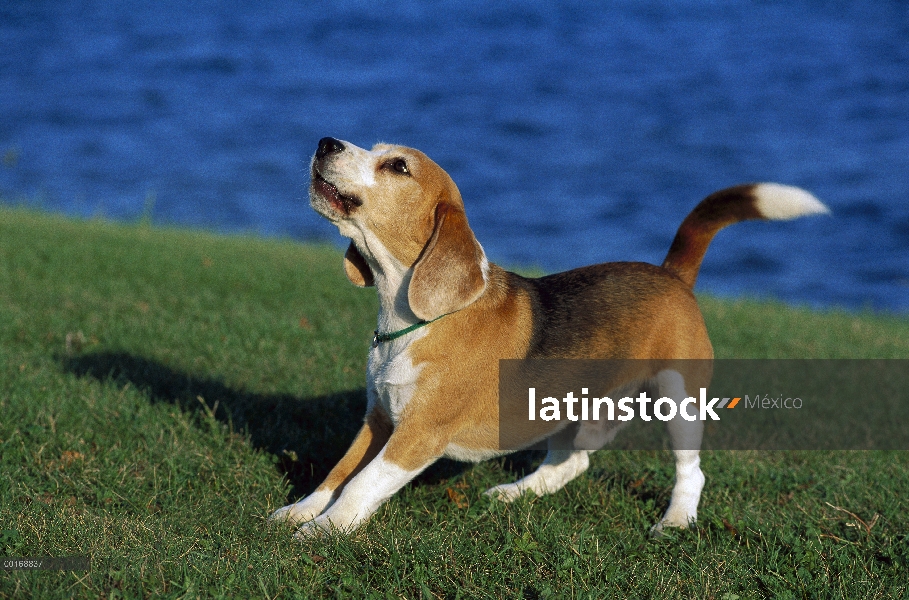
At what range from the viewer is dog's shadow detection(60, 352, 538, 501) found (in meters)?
5.17

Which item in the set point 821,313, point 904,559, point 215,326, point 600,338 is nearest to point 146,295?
point 215,326

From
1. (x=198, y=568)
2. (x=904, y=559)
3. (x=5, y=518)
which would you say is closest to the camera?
(x=198, y=568)

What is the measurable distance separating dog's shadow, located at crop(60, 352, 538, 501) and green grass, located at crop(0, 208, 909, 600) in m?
0.02

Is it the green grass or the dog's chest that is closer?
the green grass

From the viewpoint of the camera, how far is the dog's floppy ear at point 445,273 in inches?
163

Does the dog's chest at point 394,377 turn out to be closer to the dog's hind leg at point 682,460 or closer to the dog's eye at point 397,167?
the dog's eye at point 397,167

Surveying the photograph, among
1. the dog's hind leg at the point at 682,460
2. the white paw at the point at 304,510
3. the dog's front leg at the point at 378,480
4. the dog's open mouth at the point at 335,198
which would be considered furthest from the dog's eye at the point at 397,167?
the dog's hind leg at the point at 682,460

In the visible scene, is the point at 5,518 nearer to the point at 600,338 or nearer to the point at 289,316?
the point at 600,338

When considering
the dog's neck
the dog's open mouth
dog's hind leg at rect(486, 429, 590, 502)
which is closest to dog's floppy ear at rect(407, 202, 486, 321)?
the dog's neck

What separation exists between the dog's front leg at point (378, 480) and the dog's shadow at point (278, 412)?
726 mm

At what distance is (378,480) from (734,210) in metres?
2.56

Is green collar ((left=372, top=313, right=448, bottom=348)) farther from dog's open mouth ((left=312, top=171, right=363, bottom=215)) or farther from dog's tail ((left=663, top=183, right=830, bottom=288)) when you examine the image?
dog's tail ((left=663, top=183, right=830, bottom=288))

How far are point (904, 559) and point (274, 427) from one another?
3.44 m

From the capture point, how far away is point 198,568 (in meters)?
3.54
